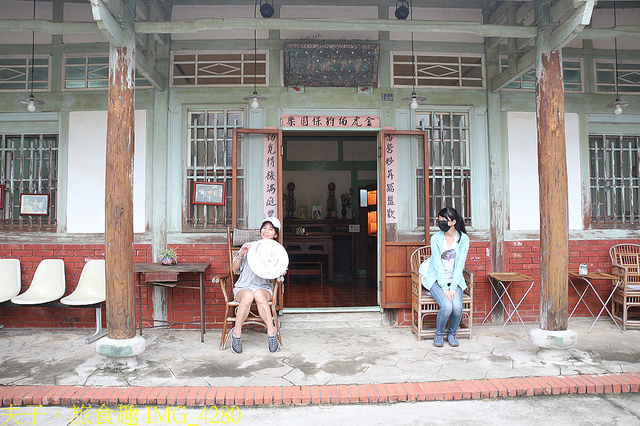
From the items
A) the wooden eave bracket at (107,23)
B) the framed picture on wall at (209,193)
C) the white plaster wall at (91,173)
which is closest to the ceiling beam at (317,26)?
the wooden eave bracket at (107,23)

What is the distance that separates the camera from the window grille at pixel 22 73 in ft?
18.9

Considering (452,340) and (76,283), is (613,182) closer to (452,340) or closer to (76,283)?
(452,340)

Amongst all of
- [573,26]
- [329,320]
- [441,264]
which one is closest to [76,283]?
[329,320]

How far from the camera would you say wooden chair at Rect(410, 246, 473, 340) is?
5043mm

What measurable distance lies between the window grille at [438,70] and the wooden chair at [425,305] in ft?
7.20

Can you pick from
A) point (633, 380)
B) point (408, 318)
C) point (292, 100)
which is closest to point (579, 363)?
point (633, 380)

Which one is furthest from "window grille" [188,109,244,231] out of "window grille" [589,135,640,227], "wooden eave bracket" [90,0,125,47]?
"window grille" [589,135,640,227]

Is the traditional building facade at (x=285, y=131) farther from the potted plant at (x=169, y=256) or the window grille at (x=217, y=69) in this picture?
the potted plant at (x=169, y=256)

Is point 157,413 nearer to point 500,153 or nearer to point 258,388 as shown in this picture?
point 258,388

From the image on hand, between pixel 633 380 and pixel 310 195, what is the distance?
7.93m

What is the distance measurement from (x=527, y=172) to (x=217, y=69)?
4271 mm

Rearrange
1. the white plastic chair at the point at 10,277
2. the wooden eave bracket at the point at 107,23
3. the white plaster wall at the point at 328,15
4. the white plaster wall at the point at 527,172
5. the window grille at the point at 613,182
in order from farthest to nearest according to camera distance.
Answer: the window grille at the point at 613,182, the white plaster wall at the point at 527,172, the white plaster wall at the point at 328,15, the white plastic chair at the point at 10,277, the wooden eave bracket at the point at 107,23

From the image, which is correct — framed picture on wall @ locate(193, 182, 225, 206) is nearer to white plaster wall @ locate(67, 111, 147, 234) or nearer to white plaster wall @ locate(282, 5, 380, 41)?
white plaster wall @ locate(67, 111, 147, 234)

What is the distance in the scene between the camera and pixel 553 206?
171 inches
